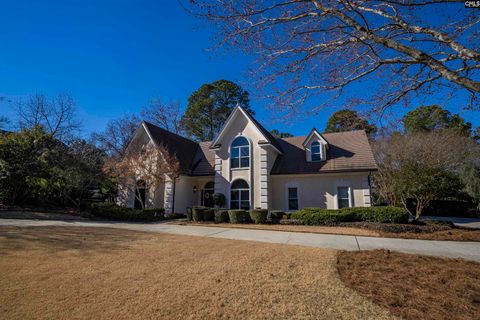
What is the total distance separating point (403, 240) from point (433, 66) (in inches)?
296

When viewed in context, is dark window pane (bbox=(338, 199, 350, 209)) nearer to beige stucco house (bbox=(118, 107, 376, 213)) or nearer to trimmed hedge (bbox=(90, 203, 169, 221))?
beige stucco house (bbox=(118, 107, 376, 213))

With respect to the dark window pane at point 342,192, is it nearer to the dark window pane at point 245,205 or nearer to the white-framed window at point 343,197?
the white-framed window at point 343,197

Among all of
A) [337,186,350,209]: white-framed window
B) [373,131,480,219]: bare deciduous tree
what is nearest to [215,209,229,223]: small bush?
[337,186,350,209]: white-framed window

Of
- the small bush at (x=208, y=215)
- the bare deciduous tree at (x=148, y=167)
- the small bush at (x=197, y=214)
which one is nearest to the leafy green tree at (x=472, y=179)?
the small bush at (x=208, y=215)

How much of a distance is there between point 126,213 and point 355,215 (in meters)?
15.0

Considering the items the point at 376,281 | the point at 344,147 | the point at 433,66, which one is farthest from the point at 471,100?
the point at 344,147

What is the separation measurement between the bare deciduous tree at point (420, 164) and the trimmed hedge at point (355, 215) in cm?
190

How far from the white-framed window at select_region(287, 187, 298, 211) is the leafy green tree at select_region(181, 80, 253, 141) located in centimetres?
1879

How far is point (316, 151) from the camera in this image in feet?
61.5

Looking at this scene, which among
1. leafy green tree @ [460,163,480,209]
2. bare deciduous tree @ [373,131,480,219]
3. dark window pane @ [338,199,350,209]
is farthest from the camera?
leafy green tree @ [460,163,480,209]

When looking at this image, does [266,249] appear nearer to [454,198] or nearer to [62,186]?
[62,186]

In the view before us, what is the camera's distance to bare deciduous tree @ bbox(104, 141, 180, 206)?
17.6 meters

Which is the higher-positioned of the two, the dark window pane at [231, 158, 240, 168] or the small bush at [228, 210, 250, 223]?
the dark window pane at [231, 158, 240, 168]

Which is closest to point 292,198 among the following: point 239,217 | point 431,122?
point 239,217
